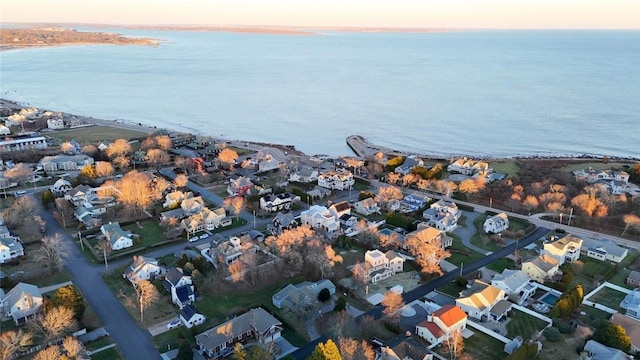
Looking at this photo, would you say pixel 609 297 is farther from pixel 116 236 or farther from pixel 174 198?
pixel 174 198

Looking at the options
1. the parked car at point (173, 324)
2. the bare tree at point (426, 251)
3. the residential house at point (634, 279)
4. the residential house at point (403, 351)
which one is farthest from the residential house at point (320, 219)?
the residential house at point (634, 279)

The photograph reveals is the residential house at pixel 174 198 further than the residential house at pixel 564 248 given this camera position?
Yes

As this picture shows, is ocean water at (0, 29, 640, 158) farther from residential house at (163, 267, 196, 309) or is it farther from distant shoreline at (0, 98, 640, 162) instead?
residential house at (163, 267, 196, 309)

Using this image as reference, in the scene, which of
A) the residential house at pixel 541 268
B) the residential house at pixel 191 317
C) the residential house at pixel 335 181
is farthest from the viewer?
the residential house at pixel 335 181

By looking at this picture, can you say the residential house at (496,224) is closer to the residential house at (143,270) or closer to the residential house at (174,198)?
the residential house at (143,270)

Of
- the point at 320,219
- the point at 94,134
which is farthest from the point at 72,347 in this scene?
the point at 94,134

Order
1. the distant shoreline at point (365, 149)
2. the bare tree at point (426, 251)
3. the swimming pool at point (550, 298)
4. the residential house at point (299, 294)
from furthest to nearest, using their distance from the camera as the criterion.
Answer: the distant shoreline at point (365, 149) < the bare tree at point (426, 251) < the swimming pool at point (550, 298) < the residential house at point (299, 294)
